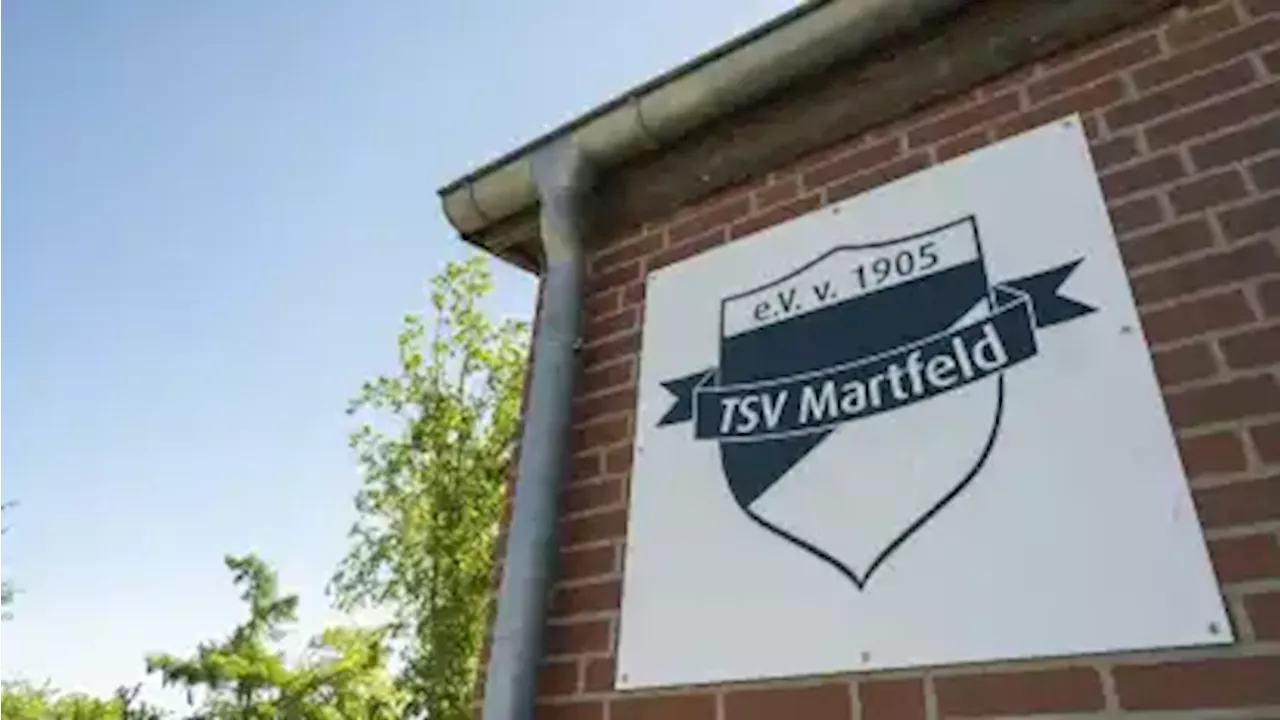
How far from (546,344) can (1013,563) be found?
0.96m

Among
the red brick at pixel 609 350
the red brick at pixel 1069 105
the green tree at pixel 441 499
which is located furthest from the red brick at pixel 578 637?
the green tree at pixel 441 499

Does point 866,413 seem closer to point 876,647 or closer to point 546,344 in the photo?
point 876,647

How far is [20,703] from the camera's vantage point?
67.2ft

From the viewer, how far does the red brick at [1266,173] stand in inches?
46.3

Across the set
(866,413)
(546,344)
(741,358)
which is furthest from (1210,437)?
(546,344)

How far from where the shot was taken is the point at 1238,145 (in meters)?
1.23

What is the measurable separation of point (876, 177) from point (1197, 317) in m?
0.60

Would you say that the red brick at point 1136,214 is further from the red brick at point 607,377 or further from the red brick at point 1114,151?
the red brick at point 607,377

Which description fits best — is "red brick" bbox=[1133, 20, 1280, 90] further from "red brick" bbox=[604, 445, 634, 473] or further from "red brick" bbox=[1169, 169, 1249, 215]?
"red brick" bbox=[604, 445, 634, 473]

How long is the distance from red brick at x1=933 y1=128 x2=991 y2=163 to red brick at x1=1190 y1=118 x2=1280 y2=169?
32 cm

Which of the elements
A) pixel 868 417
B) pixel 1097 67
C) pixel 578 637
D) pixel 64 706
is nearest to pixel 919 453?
pixel 868 417

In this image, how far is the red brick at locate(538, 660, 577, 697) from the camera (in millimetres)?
1416

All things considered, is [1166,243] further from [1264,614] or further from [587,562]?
[587,562]

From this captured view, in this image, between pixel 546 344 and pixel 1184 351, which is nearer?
pixel 1184 351
